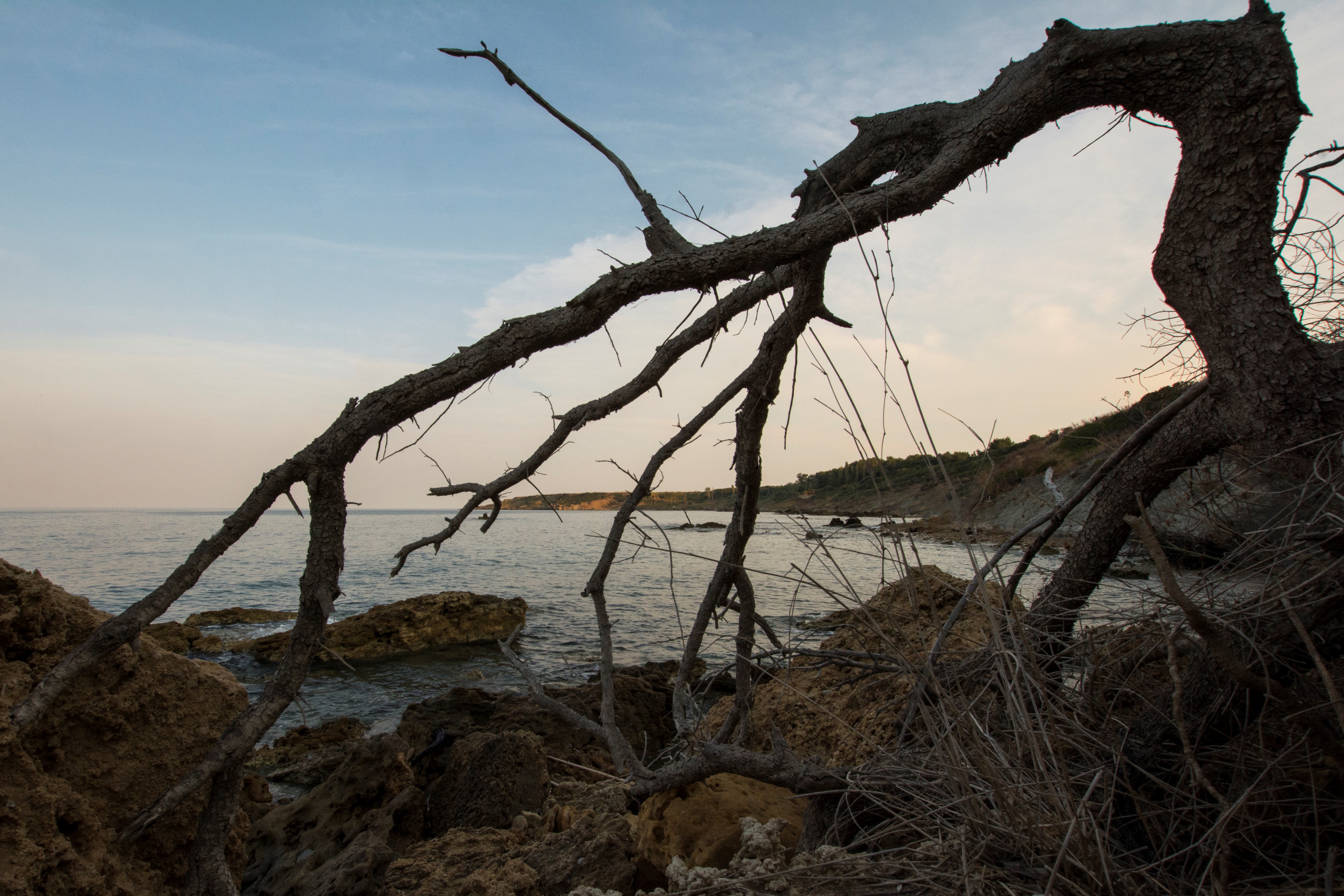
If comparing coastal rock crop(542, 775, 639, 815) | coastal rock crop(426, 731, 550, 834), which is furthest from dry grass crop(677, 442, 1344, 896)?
coastal rock crop(426, 731, 550, 834)

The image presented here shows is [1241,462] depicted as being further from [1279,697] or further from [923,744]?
[923,744]

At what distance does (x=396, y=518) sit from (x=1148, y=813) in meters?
157

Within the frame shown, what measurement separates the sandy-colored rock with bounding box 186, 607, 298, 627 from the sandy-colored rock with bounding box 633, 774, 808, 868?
45.2 ft

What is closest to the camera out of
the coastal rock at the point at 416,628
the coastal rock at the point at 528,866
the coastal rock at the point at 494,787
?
the coastal rock at the point at 528,866

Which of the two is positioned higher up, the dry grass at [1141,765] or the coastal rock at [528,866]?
A: the dry grass at [1141,765]

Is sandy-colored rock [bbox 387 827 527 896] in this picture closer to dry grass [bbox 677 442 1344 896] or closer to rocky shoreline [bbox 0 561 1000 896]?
rocky shoreline [bbox 0 561 1000 896]

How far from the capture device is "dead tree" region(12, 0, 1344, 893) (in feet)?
6.65

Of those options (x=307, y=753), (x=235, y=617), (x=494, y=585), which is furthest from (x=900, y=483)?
(x=494, y=585)

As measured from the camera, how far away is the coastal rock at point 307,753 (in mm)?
6195

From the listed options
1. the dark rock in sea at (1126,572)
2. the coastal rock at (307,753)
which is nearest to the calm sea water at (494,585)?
the dark rock in sea at (1126,572)

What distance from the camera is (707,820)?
281 centimetres

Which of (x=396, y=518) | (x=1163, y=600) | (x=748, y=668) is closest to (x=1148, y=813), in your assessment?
(x=1163, y=600)

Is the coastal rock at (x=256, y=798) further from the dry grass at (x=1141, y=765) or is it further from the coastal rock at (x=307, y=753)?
the dry grass at (x=1141, y=765)

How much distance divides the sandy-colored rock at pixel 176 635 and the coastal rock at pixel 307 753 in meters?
4.42
